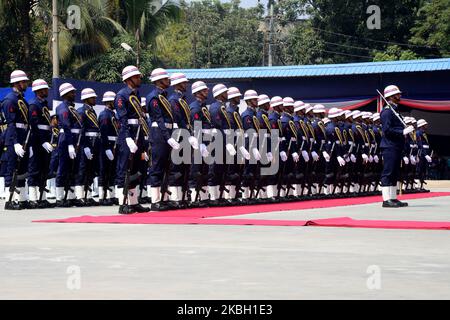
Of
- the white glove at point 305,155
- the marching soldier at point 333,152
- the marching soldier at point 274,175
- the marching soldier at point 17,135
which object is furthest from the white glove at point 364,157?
the marching soldier at point 17,135

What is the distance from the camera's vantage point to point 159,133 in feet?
57.6

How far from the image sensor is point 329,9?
57188mm

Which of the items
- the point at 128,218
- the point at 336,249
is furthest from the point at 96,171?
the point at 336,249

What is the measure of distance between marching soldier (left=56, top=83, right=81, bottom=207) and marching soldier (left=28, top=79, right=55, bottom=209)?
526 millimetres

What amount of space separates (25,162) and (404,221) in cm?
706

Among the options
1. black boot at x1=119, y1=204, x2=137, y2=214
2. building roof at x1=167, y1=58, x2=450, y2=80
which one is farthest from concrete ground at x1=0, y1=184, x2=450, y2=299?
building roof at x1=167, y1=58, x2=450, y2=80

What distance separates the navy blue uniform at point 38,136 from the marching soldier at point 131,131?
1.98 metres

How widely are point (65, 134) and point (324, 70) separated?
2026cm

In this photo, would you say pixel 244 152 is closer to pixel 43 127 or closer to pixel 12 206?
pixel 43 127

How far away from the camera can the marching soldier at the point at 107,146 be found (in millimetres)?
20406

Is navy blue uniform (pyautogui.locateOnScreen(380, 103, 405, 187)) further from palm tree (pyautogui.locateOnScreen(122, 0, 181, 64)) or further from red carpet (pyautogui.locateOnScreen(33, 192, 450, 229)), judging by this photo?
palm tree (pyautogui.locateOnScreen(122, 0, 181, 64))

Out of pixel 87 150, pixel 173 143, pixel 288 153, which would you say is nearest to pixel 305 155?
pixel 288 153

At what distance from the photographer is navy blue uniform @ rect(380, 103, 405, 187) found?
19.1 metres

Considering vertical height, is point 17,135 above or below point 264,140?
above
